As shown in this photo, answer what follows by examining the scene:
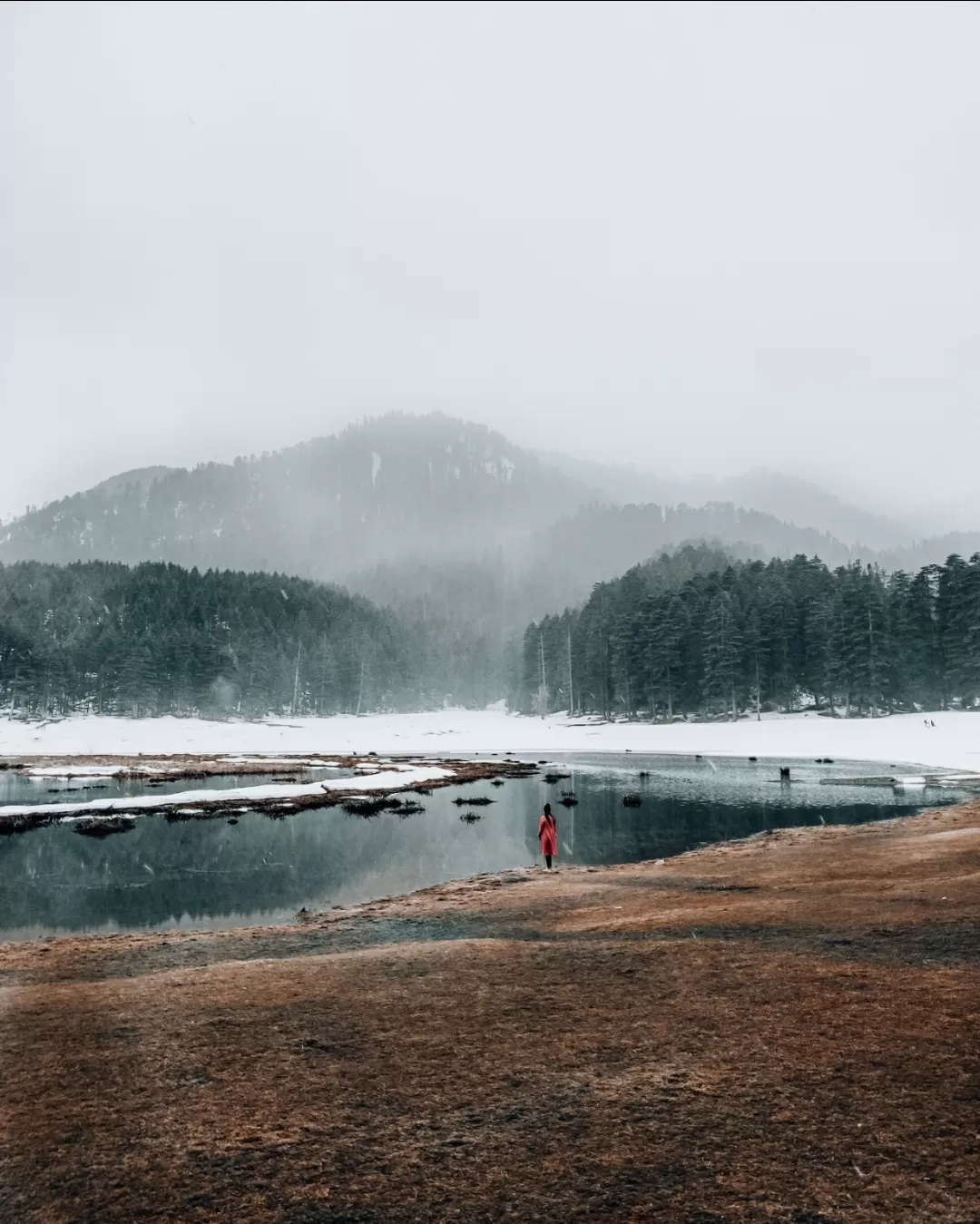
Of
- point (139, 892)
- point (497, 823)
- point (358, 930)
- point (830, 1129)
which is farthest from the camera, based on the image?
point (497, 823)

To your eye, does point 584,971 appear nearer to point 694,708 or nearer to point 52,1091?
point 52,1091

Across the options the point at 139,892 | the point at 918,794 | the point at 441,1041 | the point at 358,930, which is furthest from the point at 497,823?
the point at 441,1041

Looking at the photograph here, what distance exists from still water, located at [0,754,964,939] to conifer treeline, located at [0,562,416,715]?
96.8m

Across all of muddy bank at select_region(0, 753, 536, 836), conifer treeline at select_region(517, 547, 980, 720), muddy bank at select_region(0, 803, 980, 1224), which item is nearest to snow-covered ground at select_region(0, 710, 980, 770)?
Answer: conifer treeline at select_region(517, 547, 980, 720)

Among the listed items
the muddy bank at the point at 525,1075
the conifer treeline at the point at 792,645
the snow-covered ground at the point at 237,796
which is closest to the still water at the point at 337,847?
the snow-covered ground at the point at 237,796

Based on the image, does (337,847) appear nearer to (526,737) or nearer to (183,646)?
(526,737)

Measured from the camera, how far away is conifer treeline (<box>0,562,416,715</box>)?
134 m

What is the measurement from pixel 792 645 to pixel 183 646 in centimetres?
10705

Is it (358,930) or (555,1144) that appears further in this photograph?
(358,930)

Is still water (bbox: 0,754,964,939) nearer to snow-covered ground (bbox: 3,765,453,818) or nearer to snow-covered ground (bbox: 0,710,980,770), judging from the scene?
snow-covered ground (bbox: 3,765,453,818)

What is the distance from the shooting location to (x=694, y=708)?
115375 millimetres

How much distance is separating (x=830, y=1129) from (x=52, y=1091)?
8201 mm

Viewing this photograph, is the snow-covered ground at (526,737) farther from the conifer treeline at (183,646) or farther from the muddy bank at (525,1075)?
the muddy bank at (525,1075)

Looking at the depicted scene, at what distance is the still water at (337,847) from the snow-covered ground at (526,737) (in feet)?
82.8
